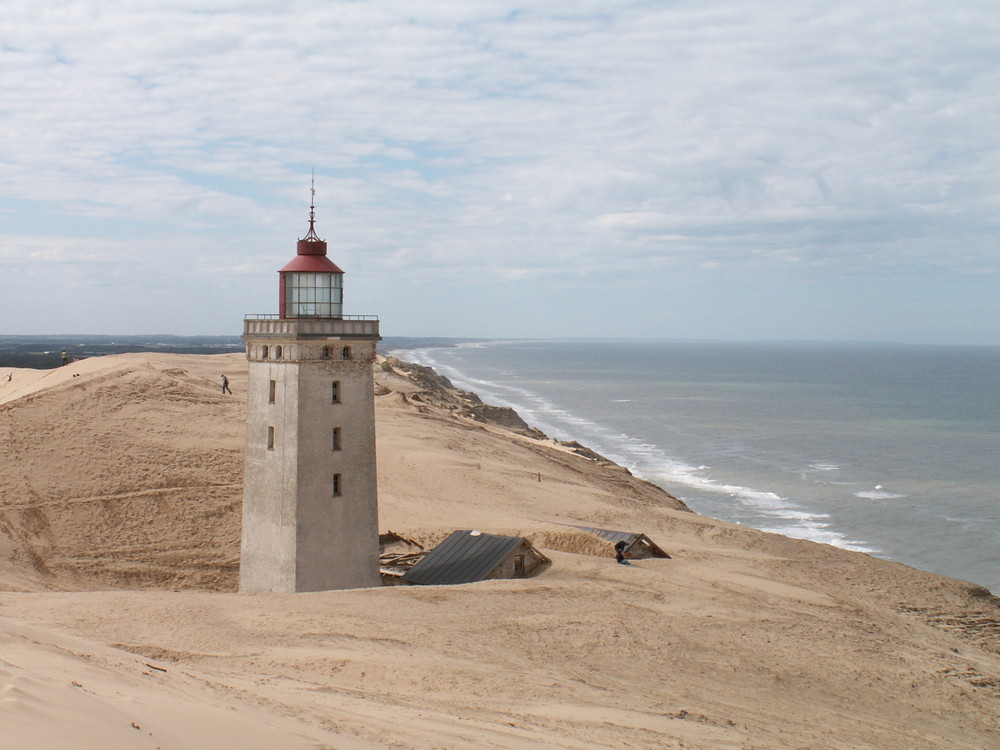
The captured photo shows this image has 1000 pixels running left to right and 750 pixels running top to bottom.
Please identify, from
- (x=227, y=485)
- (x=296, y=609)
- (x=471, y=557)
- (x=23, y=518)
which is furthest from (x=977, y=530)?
(x=23, y=518)

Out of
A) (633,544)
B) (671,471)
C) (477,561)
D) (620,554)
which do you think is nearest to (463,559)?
(477,561)

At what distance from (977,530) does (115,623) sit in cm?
3337

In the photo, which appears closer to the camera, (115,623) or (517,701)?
(517,701)

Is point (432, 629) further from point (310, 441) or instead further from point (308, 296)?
point (308, 296)

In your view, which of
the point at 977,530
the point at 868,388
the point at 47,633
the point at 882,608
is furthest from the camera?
the point at 868,388

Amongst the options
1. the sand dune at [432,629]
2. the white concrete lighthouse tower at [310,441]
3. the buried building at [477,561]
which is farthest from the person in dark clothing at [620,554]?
the white concrete lighthouse tower at [310,441]

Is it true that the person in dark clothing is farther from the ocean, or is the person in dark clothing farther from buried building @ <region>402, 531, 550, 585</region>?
the ocean

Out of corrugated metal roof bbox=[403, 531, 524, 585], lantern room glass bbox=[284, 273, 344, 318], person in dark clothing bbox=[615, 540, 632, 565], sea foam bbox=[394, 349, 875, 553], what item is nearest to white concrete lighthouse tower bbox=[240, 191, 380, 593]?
lantern room glass bbox=[284, 273, 344, 318]

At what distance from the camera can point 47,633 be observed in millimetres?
11242

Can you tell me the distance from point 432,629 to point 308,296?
7.02 meters

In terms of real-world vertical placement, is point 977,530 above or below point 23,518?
below

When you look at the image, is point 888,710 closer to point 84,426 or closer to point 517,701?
point 517,701

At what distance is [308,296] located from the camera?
59.2 ft

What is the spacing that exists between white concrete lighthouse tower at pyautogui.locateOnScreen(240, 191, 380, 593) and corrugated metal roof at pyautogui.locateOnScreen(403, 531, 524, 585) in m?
1.20
